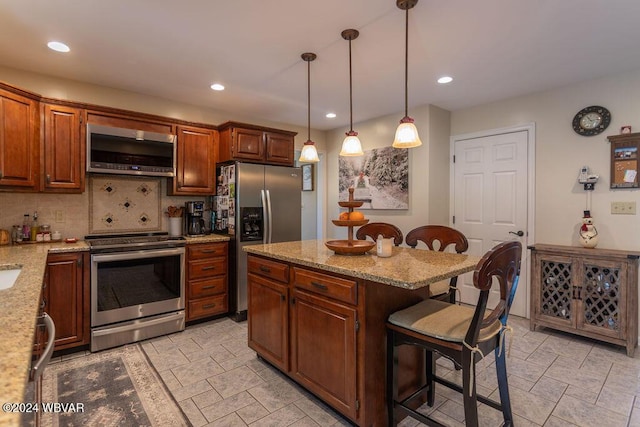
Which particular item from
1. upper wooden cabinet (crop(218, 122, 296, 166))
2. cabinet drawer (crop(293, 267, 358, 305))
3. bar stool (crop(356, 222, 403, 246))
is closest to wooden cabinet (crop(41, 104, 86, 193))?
upper wooden cabinet (crop(218, 122, 296, 166))

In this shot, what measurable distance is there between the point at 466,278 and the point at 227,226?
119 inches

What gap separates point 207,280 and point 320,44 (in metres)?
2.55

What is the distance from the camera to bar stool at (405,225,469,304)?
Answer: 2.28m

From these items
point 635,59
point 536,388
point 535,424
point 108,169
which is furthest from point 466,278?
point 108,169

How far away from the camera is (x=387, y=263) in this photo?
74.9 inches

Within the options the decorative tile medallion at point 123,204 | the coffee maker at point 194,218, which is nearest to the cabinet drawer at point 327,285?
the coffee maker at point 194,218

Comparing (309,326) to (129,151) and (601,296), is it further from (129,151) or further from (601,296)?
(601,296)

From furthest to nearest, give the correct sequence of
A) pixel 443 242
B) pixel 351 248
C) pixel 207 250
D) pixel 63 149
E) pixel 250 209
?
pixel 250 209 → pixel 207 250 → pixel 63 149 → pixel 443 242 → pixel 351 248

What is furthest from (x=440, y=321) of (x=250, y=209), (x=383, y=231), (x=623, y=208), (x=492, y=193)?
(x=492, y=193)

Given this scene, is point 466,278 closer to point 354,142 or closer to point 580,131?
point 580,131

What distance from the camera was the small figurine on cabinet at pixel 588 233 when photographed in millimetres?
3031

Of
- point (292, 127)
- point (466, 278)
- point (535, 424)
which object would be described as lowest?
point (535, 424)

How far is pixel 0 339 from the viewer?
34.9 inches

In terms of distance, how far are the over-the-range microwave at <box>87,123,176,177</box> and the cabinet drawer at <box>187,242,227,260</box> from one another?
2.76 feet
